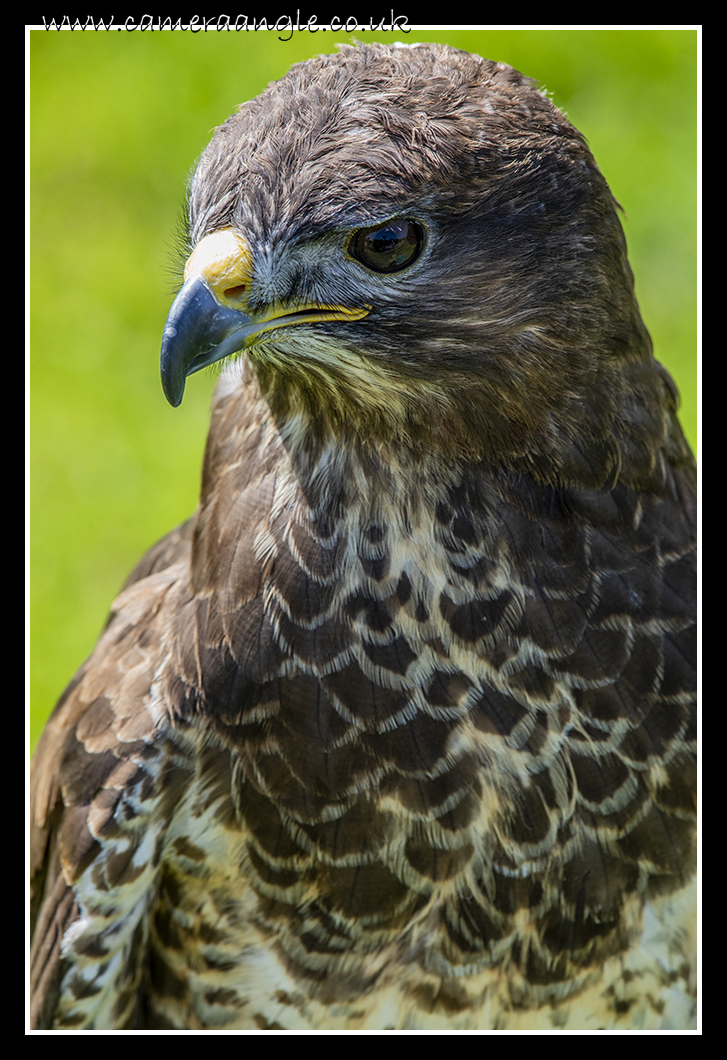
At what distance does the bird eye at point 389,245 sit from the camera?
246 cm

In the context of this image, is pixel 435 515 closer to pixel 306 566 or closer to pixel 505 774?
pixel 306 566

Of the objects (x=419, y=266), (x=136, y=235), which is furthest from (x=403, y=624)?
(x=136, y=235)

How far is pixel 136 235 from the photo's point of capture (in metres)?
7.46

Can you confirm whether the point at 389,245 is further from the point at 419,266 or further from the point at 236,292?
the point at 236,292

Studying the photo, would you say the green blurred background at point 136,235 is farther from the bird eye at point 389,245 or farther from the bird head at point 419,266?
the bird eye at point 389,245

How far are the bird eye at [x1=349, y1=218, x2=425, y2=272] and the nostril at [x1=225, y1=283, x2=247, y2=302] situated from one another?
26 centimetres

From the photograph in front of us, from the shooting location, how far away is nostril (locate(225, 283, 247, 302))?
8.10ft

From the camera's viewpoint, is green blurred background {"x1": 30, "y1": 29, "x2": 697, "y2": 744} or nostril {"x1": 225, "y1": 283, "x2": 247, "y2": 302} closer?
nostril {"x1": 225, "y1": 283, "x2": 247, "y2": 302}

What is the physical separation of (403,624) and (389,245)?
0.96 m

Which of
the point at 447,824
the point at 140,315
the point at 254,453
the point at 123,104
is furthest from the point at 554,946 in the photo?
the point at 123,104

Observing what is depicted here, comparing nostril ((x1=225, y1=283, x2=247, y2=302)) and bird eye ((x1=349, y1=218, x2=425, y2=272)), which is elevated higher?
bird eye ((x1=349, y1=218, x2=425, y2=272))

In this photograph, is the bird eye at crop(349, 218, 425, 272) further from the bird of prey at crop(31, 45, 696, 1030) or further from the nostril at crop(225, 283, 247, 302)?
the nostril at crop(225, 283, 247, 302)

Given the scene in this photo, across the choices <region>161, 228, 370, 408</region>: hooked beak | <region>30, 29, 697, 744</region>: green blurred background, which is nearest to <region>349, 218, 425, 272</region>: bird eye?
<region>161, 228, 370, 408</region>: hooked beak

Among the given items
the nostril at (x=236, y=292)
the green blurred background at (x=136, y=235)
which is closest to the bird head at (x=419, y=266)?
the nostril at (x=236, y=292)
